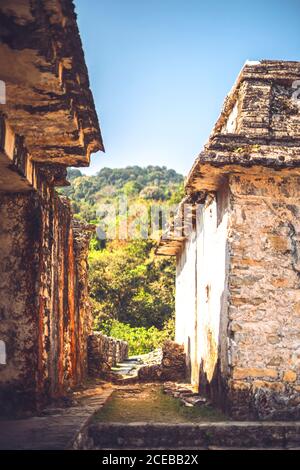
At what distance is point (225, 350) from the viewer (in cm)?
703

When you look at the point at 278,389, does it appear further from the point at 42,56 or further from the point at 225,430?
the point at 42,56

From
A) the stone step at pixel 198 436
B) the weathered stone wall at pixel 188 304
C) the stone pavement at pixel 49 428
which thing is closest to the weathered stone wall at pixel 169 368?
the weathered stone wall at pixel 188 304

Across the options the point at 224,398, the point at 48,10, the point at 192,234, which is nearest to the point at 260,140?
the point at 224,398

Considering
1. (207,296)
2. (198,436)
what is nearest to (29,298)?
(198,436)

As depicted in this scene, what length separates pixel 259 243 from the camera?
22.7ft

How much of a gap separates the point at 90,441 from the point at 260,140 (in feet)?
12.9

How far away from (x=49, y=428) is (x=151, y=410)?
220 centimetres

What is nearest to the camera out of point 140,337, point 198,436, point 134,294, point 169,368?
point 198,436

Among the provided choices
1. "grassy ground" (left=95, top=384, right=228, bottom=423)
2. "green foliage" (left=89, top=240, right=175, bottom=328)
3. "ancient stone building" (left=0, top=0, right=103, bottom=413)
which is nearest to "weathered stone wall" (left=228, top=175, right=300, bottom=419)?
"grassy ground" (left=95, top=384, right=228, bottom=423)

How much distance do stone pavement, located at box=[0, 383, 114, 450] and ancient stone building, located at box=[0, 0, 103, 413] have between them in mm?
396

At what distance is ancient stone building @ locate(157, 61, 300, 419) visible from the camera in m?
6.69

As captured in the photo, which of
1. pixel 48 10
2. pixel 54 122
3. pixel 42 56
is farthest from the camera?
pixel 54 122

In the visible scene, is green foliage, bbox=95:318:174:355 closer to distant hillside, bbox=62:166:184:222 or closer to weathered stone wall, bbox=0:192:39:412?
weathered stone wall, bbox=0:192:39:412

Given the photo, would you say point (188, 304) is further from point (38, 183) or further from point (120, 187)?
point (120, 187)
